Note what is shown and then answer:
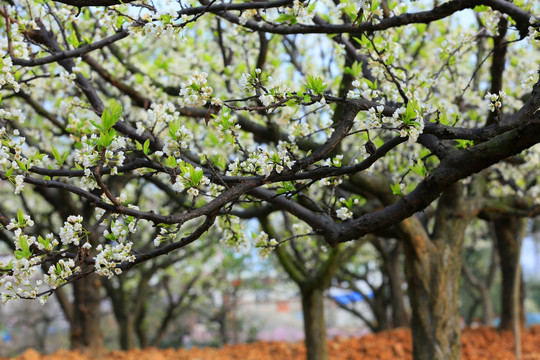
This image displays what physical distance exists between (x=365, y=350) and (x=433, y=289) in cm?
283

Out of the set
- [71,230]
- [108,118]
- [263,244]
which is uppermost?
[108,118]

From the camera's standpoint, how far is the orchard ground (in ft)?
26.1

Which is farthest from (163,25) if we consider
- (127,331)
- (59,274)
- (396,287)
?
(127,331)

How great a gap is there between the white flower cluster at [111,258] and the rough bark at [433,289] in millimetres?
3569

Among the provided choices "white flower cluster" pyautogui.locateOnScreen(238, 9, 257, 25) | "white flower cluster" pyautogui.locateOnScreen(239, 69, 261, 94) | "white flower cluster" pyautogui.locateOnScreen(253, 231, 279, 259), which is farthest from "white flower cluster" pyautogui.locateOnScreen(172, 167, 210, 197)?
"white flower cluster" pyautogui.locateOnScreen(238, 9, 257, 25)

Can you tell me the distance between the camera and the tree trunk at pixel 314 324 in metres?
6.92

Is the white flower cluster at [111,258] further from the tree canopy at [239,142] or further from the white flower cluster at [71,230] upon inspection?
the white flower cluster at [71,230]

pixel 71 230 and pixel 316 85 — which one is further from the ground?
pixel 316 85

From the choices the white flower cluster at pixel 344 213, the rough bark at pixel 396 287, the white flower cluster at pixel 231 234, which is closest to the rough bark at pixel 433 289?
the white flower cluster at pixel 344 213

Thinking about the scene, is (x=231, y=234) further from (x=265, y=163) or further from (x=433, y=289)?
(x=433, y=289)

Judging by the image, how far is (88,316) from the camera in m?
7.86

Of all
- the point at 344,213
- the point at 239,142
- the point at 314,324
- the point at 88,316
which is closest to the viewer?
the point at 239,142

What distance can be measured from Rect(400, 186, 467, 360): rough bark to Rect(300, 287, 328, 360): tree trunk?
142 cm

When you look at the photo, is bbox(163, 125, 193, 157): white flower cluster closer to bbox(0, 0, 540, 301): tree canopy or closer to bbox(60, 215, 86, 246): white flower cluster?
bbox(0, 0, 540, 301): tree canopy
